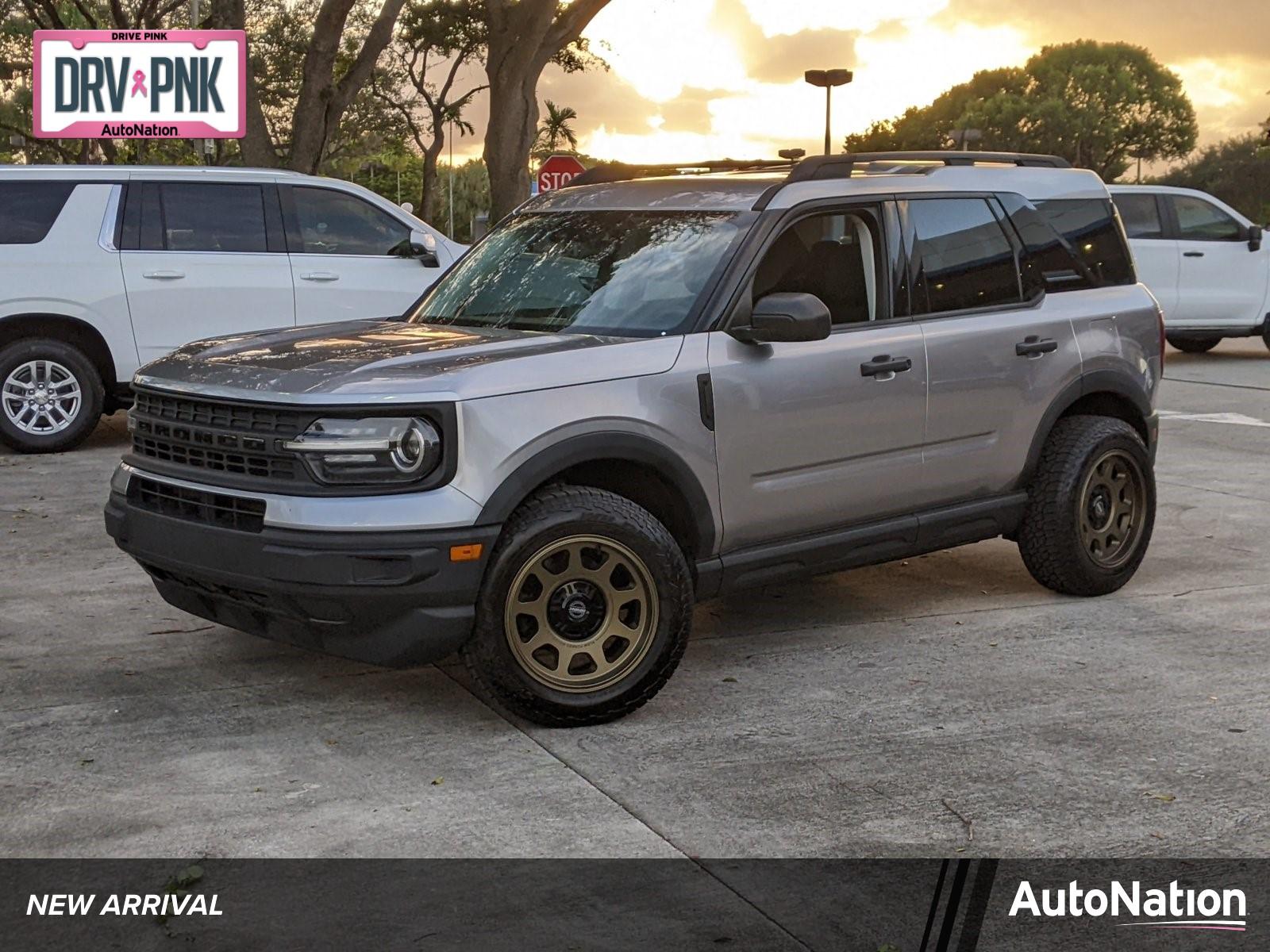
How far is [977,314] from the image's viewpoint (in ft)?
21.9

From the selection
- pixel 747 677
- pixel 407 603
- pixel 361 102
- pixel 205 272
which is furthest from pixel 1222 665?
pixel 361 102

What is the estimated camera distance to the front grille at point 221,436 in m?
5.11

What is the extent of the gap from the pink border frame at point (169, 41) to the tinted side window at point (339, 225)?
698cm

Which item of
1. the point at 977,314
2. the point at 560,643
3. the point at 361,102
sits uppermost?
the point at 361,102

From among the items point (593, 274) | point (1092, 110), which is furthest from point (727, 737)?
point (1092, 110)

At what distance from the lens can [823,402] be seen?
6.00 meters

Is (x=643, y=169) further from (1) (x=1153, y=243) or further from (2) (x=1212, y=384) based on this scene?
(1) (x=1153, y=243)

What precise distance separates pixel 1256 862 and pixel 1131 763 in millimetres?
798

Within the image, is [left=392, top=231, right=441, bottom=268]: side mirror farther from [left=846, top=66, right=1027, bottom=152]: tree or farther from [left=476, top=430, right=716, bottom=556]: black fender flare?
[left=846, top=66, right=1027, bottom=152]: tree

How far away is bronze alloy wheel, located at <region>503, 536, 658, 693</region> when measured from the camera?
528 centimetres

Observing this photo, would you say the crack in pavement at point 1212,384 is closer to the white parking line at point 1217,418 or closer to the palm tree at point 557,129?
the white parking line at point 1217,418

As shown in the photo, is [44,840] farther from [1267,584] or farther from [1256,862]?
[1267,584]

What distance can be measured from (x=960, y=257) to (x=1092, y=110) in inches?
3043

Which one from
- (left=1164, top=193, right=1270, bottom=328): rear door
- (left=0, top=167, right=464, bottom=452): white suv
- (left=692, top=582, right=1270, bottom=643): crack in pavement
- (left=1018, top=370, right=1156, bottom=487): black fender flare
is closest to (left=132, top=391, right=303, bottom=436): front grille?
(left=692, top=582, right=1270, bottom=643): crack in pavement
